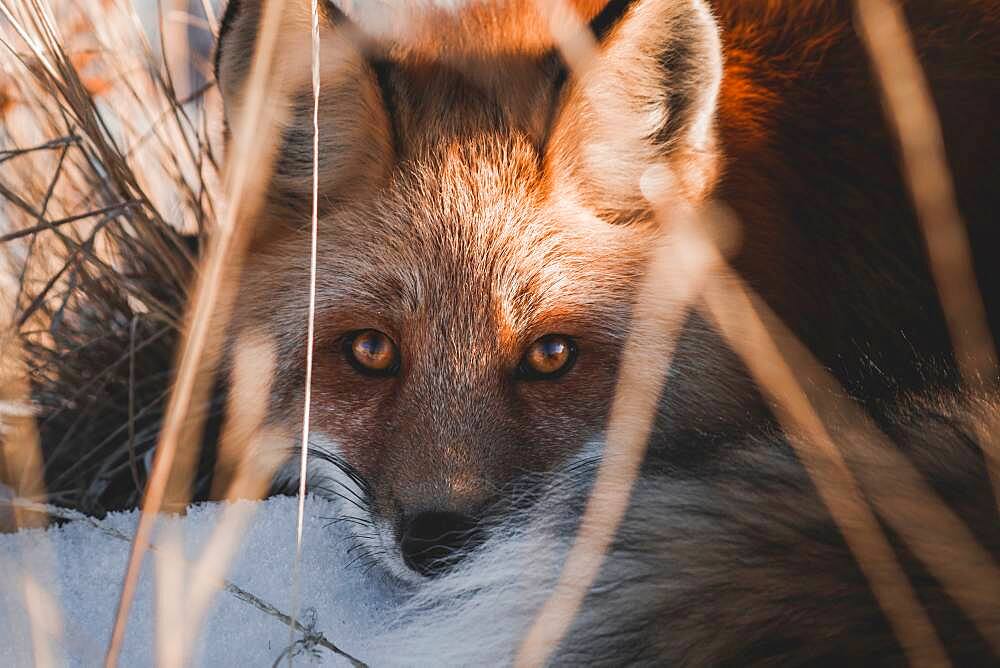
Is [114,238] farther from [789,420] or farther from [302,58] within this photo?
[789,420]

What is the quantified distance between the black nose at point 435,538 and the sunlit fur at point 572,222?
0.04m

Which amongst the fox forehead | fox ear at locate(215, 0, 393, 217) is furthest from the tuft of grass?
the fox forehead

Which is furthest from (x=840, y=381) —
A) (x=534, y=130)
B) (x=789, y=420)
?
(x=534, y=130)

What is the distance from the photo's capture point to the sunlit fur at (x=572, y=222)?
1.89 metres

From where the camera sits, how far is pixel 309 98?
6.77 feet

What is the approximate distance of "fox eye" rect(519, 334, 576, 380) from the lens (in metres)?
1.99

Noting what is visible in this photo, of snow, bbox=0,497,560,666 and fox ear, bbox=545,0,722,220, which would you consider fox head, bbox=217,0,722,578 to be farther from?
snow, bbox=0,497,560,666

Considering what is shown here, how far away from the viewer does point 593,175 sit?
2.08 metres

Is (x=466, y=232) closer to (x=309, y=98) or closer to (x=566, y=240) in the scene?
(x=566, y=240)

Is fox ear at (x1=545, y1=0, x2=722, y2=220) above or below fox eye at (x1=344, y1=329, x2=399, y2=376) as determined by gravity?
above

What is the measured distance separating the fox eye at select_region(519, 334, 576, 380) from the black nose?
38cm

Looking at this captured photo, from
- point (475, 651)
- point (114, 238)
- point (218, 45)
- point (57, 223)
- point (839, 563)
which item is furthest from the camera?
point (114, 238)

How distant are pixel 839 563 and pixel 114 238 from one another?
2233 millimetres

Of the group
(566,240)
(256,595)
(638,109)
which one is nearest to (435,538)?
(256,595)
